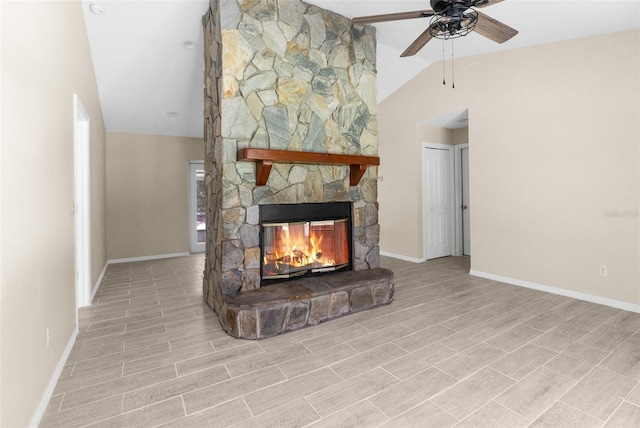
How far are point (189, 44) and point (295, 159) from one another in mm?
1925

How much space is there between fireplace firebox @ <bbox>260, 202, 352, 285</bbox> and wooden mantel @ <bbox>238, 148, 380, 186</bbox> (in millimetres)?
343

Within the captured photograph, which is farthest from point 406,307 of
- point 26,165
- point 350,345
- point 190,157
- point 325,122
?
point 190,157

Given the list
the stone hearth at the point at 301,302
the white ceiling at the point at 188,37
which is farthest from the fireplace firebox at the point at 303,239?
the white ceiling at the point at 188,37

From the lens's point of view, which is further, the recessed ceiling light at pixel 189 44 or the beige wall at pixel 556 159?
the recessed ceiling light at pixel 189 44

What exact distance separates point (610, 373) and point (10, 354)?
3235mm

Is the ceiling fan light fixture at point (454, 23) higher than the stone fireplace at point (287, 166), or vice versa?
the ceiling fan light fixture at point (454, 23)

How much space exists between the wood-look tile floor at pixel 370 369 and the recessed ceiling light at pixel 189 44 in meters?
2.79

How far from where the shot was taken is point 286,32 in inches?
123

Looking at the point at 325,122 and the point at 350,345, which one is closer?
the point at 350,345

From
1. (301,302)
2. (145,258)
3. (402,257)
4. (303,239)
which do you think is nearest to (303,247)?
(303,239)

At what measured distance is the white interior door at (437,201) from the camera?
559 cm

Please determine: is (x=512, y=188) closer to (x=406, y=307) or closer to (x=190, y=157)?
(x=406, y=307)

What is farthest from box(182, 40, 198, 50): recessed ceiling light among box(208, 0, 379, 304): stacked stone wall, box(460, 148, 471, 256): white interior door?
box(460, 148, 471, 256): white interior door

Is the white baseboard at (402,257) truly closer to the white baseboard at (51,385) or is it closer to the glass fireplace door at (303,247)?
the glass fireplace door at (303,247)
